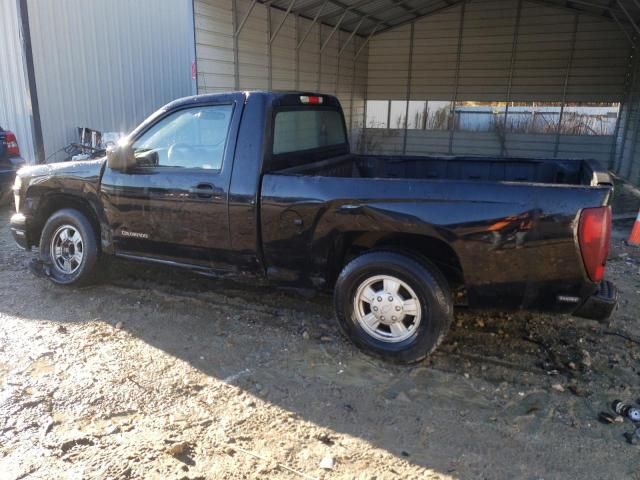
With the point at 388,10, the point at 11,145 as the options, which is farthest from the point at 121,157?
the point at 388,10

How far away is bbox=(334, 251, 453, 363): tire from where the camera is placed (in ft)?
11.4

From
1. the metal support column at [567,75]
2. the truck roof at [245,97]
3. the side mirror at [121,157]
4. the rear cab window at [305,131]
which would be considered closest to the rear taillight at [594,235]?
the rear cab window at [305,131]

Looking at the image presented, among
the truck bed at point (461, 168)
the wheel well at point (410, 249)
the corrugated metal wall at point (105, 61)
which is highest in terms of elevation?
the corrugated metal wall at point (105, 61)

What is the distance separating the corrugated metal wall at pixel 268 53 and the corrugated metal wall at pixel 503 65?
5.18 feet

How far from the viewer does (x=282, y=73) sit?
12.7 m

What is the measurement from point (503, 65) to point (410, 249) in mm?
13826

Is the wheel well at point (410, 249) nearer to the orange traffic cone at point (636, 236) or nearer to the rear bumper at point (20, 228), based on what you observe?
the rear bumper at point (20, 228)

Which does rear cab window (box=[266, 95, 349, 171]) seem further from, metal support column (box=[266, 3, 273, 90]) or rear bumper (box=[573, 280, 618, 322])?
metal support column (box=[266, 3, 273, 90])

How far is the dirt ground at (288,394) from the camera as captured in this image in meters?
2.70

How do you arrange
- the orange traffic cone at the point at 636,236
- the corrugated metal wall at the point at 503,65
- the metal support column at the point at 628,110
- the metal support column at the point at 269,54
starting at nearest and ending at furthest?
the orange traffic cone at the point at 636,236 → the metal support column at the point at 269,54 → the metal support column at the point at 628,110 → the corrugated metal wall at the point at 503,65

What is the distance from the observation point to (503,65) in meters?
15.5

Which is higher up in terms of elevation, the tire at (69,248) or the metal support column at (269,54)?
the metal support column at (269,54)

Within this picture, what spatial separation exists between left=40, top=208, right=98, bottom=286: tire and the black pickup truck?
0.04 ft

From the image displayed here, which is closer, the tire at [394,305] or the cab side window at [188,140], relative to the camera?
the tire at [394,305]
